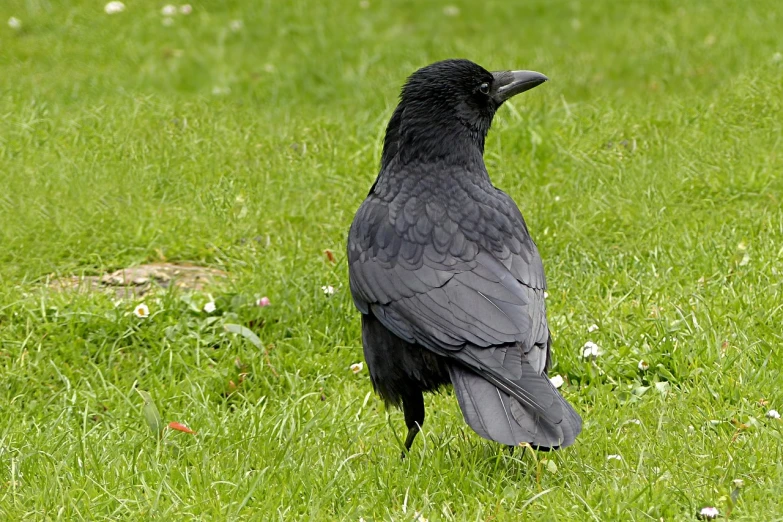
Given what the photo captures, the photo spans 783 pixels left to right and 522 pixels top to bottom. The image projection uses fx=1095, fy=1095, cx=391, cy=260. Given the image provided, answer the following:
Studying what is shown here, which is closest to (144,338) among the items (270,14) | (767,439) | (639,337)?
(639,337)

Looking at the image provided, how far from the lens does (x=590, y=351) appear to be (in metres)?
5.02

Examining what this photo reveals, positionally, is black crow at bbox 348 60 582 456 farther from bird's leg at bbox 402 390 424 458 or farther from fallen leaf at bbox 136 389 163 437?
fallen leaf at bbox 136 389 163 437

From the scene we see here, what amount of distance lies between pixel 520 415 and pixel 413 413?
868 mm

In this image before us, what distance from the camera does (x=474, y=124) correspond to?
4961mm

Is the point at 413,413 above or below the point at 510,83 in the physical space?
below

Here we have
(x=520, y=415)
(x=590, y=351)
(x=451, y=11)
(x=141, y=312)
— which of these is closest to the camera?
(x=520, y=415)

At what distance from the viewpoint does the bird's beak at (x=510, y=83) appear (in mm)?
5082

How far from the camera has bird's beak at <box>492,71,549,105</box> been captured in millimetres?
5082

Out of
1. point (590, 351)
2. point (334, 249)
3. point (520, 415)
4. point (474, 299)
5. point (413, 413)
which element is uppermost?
point (474, 299)

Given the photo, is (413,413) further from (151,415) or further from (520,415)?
(151,415)

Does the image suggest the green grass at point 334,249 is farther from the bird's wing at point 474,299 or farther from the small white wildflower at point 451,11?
the small white wildflower at point 451,11

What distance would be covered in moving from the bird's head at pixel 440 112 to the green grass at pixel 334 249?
1.08 meters

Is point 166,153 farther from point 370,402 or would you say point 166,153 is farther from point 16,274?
point 370,402

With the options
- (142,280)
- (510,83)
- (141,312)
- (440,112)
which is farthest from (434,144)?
(142,280)
